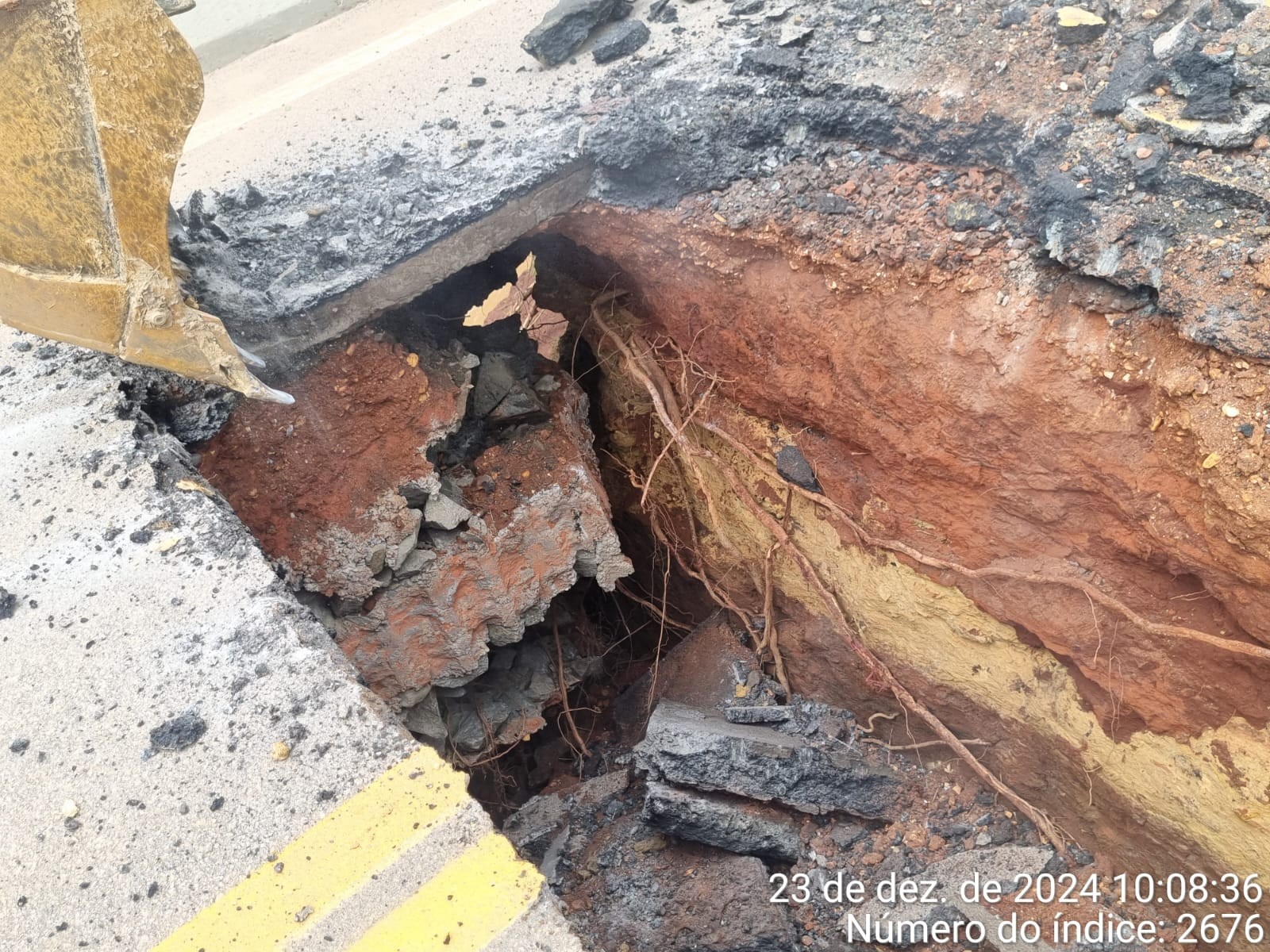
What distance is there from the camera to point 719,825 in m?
2.91

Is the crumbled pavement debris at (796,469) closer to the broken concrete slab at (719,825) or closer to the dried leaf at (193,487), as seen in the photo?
the broken concrete slab at (719,825)

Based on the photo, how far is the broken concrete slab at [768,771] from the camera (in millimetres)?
2994

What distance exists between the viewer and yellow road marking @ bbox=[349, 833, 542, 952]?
155 centimetres

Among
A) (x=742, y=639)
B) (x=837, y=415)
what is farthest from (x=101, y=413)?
(x=742, y=639)

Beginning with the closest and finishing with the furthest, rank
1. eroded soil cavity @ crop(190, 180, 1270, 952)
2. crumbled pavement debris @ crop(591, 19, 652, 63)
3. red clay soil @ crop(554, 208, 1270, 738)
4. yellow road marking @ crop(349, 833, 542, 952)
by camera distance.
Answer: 1. yellow road marking @ crop(349, 833, 542, 952)
2. red clay soil @ crop(554, 208, 1270, 738)
3. eroded soil cavity @ crop(190, 180, 1270, 952)
4. crumbled pavement debris @ crop(591, 19, 652, 63)

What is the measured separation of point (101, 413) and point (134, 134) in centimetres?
88

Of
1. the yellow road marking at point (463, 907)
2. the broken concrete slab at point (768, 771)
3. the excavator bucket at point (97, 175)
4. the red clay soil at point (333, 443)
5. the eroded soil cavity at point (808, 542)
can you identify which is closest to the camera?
the yellow road marking at point (463, 907)

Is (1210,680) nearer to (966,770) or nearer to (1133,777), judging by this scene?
(1133,777)

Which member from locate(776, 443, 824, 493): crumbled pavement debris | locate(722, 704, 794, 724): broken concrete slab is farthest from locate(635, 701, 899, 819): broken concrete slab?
locate(776, 443, 824, 493): crumbled pavement debris

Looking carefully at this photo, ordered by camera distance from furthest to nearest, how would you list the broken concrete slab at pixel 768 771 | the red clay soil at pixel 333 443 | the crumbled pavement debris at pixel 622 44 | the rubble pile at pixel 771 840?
the crumbled pavement debris at pixel 622 44, the broken concrete slab at pixel 768 771, the red clay soil at pixel 333 443, the rubble pile at pixel 771 840

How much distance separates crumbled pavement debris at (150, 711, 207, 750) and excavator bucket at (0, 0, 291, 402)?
961 millimetres

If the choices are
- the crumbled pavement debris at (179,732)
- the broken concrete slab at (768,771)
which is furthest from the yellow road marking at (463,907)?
the broken concrete slab at (768,771)

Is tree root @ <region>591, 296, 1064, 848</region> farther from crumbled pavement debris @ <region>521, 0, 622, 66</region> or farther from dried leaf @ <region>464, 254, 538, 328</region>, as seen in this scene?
crumbled pavement debris @ <region>521, 0, 622, 66</region>

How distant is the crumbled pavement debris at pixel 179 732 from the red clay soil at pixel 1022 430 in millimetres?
1904
